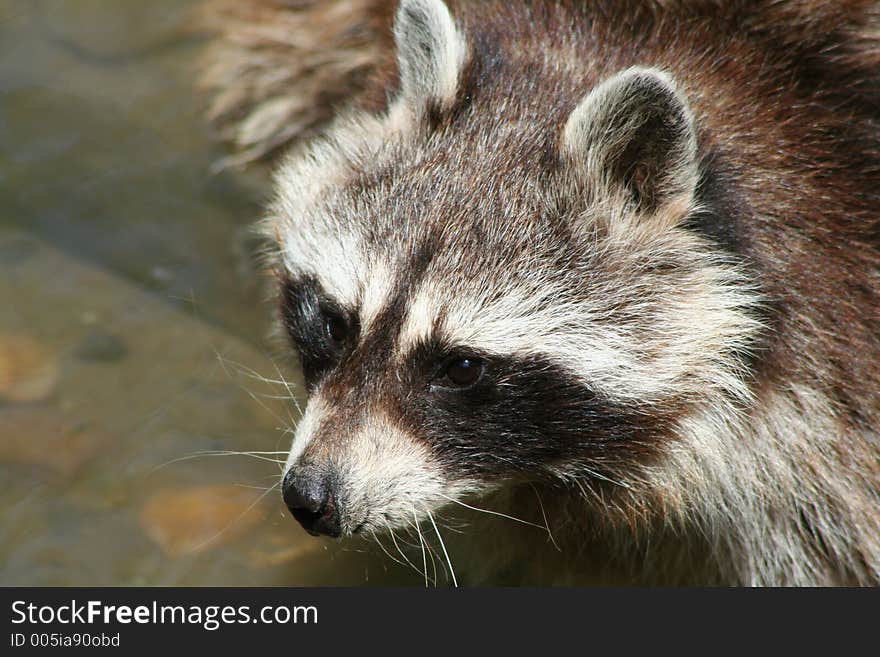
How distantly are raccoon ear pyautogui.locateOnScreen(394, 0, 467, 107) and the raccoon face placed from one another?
20 centimetres

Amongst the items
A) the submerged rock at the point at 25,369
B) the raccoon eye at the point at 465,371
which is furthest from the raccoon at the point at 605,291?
the submerged rock at the point at 25,369

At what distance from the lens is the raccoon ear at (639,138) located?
12.1ft

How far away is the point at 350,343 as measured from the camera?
3.94 meters

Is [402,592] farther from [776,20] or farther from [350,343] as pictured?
[776,20]

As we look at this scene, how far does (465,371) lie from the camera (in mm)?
3803

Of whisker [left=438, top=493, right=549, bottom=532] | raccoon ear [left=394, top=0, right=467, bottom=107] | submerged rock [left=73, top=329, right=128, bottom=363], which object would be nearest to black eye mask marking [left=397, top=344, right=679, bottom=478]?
whisker [left=438, top=493, right=549, bottom=532]

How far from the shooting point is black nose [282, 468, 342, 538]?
3688mm

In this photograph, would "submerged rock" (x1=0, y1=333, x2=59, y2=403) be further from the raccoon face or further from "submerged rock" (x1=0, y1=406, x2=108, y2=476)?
the raccoon face

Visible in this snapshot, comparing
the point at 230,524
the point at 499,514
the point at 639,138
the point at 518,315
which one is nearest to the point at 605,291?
the point at 518,315

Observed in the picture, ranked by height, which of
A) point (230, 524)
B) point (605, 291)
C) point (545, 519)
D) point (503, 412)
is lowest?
point (230, 524)

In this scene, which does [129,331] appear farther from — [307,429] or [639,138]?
[639,138]

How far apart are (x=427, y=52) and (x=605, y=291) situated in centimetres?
107

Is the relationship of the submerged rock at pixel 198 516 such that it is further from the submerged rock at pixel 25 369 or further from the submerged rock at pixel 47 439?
the submerged rock at pixel 25 369

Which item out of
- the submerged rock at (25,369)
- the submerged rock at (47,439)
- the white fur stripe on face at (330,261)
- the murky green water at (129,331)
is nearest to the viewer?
the white fur stripe on face at (330,261)
